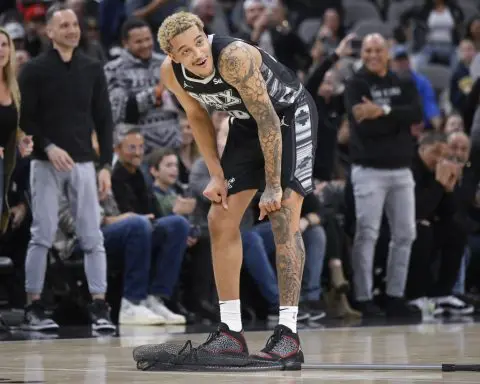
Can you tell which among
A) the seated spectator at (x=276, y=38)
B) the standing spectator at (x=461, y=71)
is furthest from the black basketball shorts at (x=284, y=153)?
the standing spectator at (x=461, y=71)

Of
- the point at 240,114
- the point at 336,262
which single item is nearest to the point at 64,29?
the point at 240,114

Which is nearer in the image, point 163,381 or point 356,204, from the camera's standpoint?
→ point 163,381

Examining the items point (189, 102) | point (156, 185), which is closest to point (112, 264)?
point (156, 185)

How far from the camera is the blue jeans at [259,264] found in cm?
929

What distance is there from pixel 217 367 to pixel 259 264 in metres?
3.94

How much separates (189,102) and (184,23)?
565 mm

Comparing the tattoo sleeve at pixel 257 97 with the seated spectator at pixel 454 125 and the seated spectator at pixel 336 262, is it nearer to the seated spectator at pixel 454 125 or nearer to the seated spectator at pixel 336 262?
the seated spectator at pixel 336 262

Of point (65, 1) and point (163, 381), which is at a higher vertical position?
point (65, 1)

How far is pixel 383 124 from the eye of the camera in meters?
9.88

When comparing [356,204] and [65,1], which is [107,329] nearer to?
[356,204]

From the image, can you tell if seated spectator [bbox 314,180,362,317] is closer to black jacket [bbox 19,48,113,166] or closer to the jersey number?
black jacket [bbox 19,48,113,166]

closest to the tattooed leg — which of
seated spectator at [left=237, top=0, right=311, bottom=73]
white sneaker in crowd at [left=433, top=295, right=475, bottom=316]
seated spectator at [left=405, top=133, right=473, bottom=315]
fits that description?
seated spectator at [left=405, top=133, right=473, bottom=315]

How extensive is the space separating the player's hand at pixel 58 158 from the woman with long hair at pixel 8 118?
6.4 inches

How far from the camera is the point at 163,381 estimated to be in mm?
4855
